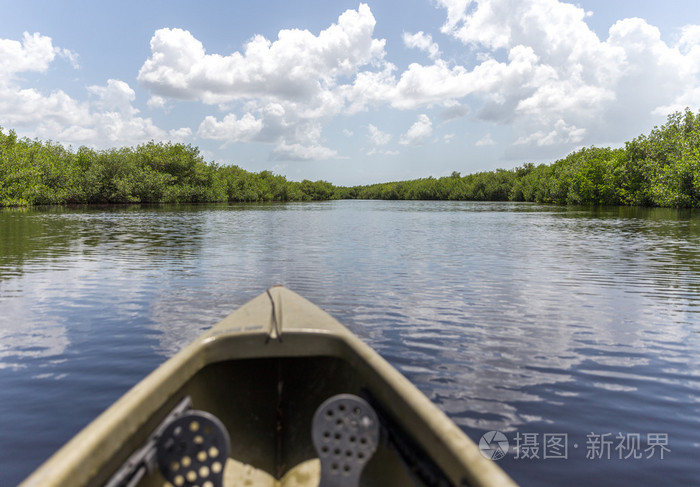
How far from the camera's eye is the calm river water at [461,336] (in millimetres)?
4602

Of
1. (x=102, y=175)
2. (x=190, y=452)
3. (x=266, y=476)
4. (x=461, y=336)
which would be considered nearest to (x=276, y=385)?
(x=266, y=476)

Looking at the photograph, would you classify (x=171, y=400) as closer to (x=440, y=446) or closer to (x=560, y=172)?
(x=440, y=446)

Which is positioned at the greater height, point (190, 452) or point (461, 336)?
point (190, 452)

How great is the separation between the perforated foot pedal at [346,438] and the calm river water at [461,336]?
214 centimetres

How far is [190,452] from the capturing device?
2725 millimetres

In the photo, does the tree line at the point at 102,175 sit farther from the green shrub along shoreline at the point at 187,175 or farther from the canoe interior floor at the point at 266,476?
the canoe interior floor at the point at 266,476

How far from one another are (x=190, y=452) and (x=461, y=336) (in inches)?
231

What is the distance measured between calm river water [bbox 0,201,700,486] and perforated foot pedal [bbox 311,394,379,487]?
7.02ft

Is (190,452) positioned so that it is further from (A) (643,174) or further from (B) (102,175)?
(B) (102,175)

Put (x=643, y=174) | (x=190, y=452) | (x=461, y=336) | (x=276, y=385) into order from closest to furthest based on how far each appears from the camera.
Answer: (x=190, y=452) → (x=276, y=385) → (x=461, y=336) → (x=643, y=174)

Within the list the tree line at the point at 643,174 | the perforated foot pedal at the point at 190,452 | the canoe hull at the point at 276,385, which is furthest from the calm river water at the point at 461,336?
the tree line at the point at 643,174

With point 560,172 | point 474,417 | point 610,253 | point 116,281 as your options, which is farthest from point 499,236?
point 560,172

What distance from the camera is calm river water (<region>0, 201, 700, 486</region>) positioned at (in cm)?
460

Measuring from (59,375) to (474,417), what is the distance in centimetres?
568
